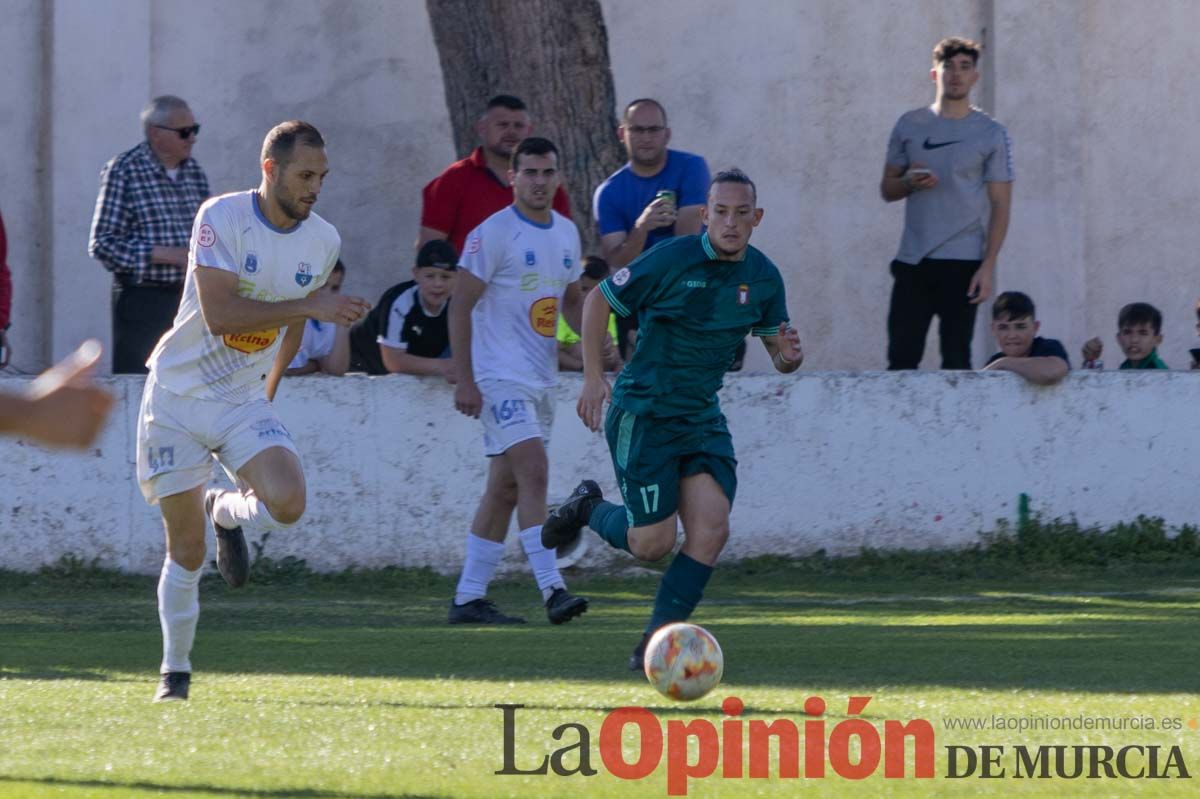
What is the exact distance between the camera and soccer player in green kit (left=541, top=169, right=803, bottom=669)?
750 centimetres

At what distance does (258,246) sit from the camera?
23.7 feet

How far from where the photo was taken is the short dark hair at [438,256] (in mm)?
11094

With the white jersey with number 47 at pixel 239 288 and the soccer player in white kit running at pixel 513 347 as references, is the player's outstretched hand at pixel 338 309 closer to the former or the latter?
the white jersey with number 47 at pixel 239 288

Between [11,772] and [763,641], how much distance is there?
404cm

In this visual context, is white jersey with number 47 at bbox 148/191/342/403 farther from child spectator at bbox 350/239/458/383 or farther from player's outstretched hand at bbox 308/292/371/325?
child spectator at bbox 350/239/458/383

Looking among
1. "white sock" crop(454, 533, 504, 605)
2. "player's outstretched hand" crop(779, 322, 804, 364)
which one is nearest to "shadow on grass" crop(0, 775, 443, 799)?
"player's outstretched hand" crop(779, 322, 804, 364)

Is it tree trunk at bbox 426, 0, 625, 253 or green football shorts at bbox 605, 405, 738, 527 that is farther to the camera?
tree trunk at bbox 426, 0, 625, 253

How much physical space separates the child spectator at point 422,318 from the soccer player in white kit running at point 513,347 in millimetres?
1518

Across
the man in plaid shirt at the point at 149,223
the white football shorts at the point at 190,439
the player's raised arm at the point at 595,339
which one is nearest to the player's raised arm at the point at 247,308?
the white football shorts at the point at 190,439

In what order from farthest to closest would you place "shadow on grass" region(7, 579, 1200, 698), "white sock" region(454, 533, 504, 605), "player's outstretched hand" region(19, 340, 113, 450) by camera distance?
"white sock" region(454, 533, 504, 605) < "shadow on grass" region(7, 579, 1200, 698) < "player's outstretched hand" region(19, 340, 113, 450)

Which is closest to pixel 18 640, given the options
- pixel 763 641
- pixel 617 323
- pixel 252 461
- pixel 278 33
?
pixel 252 461

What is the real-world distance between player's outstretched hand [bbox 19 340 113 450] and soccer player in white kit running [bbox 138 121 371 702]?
3373mm

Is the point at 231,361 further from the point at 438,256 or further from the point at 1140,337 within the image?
the point at 1140,337

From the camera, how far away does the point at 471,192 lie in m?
11.7
